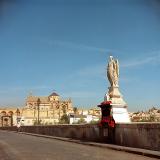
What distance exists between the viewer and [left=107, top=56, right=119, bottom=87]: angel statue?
23.9m

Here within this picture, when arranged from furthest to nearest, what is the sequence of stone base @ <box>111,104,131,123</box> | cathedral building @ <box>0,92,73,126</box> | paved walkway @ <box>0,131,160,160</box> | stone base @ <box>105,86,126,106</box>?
cathedral building @ <box>0,92,73,126</box>
stone base @ <box>105,86,126,106</box>
stone base @ <box>111,104,131,123</box>
paved walkway @ <box>0,131,160,160</box>

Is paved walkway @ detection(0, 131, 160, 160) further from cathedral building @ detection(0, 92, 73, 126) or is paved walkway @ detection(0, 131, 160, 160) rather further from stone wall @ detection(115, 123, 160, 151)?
cathedral building @ detection(0, 92, 73, 126)

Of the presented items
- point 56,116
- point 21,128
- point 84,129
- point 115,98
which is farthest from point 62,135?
point 56,116

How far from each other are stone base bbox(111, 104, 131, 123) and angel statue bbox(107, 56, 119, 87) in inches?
62.5

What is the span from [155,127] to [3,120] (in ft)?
489

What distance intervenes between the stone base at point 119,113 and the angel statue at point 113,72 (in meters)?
1.59

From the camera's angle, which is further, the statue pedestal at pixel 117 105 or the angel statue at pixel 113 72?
the angel statue at pixel 113 72

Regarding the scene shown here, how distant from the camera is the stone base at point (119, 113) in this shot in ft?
73.6

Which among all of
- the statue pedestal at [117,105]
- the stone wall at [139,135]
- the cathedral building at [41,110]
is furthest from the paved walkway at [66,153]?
the cathedral building at [41,110]

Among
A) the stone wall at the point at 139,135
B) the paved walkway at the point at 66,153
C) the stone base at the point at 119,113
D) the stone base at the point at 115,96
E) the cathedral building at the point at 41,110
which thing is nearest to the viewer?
the paved walkway at the point at 66,153

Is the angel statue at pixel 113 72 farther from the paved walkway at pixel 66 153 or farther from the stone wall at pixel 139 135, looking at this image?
the paved walkway at pixel 66 153

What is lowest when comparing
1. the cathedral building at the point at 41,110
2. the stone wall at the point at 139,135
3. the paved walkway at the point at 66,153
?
the paved walkway at the point at 66,153

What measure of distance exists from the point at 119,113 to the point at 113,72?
97.6 inches

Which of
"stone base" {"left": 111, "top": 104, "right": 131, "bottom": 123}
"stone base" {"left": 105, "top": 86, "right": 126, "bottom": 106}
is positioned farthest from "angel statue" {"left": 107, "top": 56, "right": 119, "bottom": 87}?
"stone base" {"left": 111, "top": 104, "right": 131, "bottom": 123}
